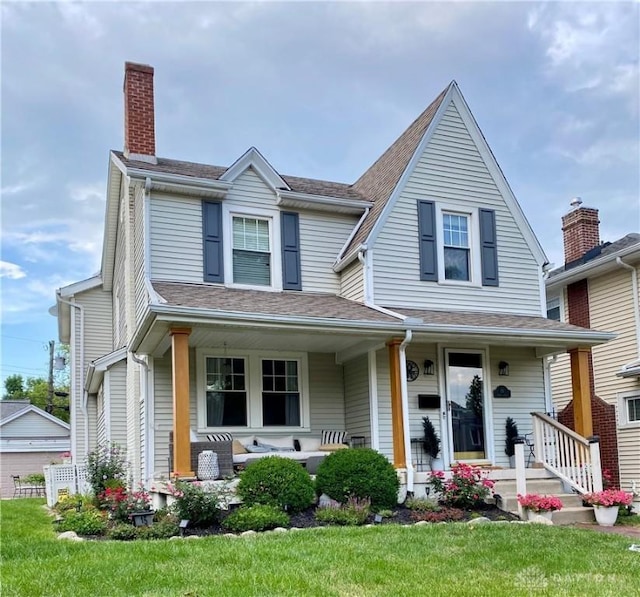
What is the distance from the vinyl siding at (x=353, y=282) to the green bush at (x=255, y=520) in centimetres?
494

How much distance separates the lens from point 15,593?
17.5 ft

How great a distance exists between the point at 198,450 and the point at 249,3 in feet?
26.5

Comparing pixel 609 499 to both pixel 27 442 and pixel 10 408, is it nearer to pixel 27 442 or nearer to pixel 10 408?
pixel 27 442

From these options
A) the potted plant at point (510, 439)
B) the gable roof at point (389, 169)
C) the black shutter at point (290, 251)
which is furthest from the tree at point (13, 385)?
the potted plant at point (510, 439)

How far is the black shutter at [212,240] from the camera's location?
12.6 metres

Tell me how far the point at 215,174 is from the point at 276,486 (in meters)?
6.67

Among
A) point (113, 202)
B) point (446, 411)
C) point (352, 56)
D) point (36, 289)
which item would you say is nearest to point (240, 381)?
point (446, 411)

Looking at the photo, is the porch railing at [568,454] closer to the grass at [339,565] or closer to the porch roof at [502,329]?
the porch roof at [502,329]

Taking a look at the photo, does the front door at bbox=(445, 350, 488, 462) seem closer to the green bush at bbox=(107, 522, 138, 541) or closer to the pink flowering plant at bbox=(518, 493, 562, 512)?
the pink flowering plant at bbox=(518, 493, 562, 512)

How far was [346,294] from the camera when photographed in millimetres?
13500

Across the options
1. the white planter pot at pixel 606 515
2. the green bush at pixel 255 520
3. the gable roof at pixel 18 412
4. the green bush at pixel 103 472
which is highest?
the gable roof at pixel 18 412

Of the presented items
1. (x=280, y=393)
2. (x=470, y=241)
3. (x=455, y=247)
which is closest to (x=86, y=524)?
(x=280, y=393)

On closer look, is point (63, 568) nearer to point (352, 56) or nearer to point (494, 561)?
point (494, 561)

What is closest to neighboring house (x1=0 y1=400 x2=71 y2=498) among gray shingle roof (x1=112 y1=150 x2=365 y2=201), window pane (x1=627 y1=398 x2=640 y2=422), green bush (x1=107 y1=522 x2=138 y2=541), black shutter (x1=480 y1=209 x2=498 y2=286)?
gray shingle roof (x1=112 y1=150 x2=365 y2=201)
